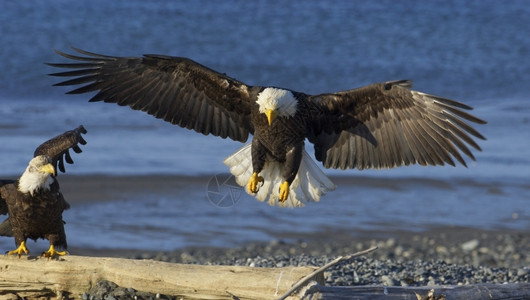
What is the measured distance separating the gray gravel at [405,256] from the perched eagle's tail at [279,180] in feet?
1.40

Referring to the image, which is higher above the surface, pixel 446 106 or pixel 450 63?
pixel 450 63

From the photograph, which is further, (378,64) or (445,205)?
(378,64)

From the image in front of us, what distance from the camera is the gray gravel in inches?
237

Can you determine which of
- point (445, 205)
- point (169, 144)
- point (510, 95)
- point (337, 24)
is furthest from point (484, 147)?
point (337, 24)

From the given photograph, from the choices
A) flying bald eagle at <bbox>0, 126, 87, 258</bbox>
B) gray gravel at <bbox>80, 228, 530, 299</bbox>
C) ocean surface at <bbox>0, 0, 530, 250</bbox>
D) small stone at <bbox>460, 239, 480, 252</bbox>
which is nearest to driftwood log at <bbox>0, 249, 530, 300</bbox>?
flying bald eagle at <bbox>0, 126, 87, 258</bbox>

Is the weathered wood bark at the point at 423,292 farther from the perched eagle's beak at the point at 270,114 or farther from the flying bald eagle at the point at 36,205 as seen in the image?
the perched eagle's beak at the point at 270,114

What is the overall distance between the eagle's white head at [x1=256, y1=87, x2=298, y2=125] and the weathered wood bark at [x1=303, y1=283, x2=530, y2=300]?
191 centimetres

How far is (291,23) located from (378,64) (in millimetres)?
4593

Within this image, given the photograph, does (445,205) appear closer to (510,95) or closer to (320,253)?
(320,253)

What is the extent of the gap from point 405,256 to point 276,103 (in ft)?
7.81

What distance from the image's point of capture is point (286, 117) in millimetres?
5949

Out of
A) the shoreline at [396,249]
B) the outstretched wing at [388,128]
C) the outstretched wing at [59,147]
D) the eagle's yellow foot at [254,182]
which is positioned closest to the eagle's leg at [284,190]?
the eagle's yellow foot at [254,182]

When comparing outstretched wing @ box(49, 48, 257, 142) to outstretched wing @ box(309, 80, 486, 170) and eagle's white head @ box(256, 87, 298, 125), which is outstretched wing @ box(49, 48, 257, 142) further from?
outstretched wing @ box(309, 80, 486, 170)

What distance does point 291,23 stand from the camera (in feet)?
69.3
